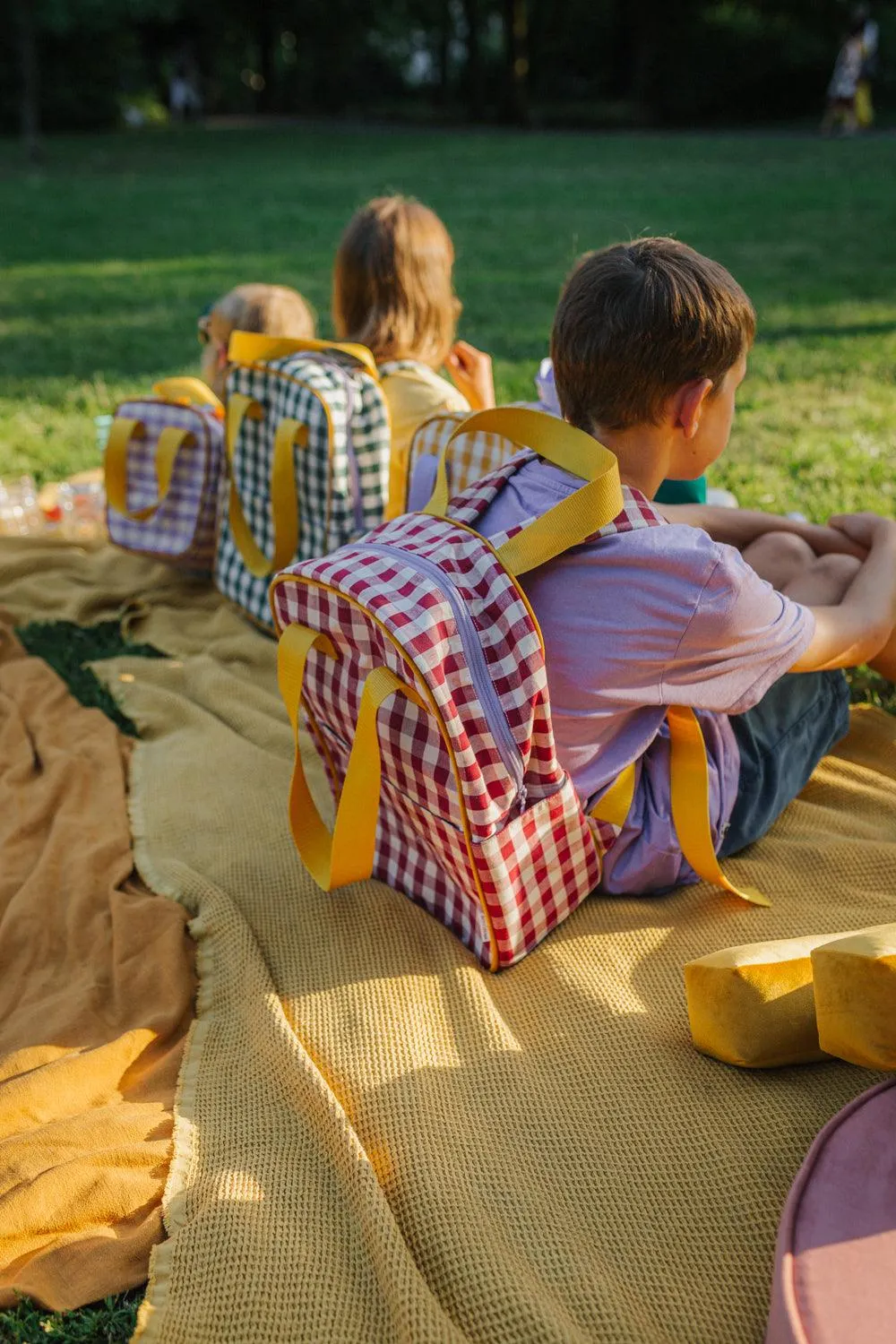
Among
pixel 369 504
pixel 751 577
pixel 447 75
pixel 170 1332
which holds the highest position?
pixel 447 75

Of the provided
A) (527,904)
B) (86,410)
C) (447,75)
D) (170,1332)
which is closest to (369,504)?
(527,904)

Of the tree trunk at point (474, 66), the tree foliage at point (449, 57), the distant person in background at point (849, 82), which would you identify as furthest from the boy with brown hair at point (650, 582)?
the tree trunk at point (474, 66)

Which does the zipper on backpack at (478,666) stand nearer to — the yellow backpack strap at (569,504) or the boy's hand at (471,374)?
the yellow backpack strap at (569,504)

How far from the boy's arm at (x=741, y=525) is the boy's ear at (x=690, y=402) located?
30.0 inches

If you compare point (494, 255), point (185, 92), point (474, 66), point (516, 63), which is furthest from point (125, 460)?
point (185, 92)

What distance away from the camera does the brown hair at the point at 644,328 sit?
2.24 metres

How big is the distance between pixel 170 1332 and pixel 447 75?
34.3 metres

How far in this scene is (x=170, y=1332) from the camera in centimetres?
173

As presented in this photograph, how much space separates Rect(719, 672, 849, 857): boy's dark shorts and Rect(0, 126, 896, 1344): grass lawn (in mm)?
519

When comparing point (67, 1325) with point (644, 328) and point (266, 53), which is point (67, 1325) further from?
point (266, 53)

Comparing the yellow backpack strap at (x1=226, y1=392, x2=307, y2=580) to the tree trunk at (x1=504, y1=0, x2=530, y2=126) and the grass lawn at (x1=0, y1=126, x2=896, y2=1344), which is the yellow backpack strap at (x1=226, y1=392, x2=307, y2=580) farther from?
the tree trunk at (x1=504, y1=0, x2=530, y2=126)

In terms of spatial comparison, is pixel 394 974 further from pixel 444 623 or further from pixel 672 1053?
pixel 444 623

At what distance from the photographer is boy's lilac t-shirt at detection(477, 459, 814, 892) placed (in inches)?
84.6

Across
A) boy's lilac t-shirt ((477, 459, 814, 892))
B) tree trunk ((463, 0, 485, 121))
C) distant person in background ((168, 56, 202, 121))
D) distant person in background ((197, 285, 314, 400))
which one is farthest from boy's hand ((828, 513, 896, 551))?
distant person in background ((168, 56, 202, 121))
